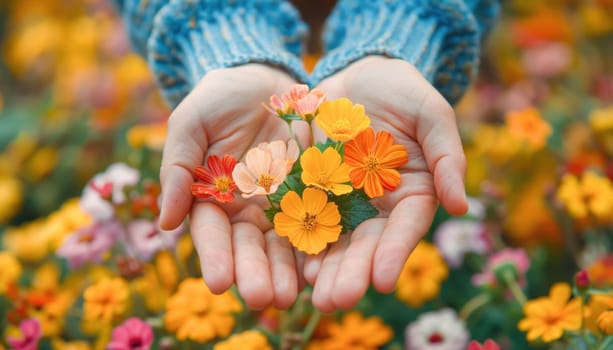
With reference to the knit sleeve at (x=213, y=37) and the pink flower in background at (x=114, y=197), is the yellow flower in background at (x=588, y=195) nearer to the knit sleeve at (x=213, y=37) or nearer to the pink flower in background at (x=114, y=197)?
the knit sleeve at (x=213, y=37)

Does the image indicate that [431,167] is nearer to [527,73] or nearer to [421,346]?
[421,346]

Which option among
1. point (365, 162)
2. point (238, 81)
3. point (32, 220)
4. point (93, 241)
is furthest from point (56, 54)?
point (365, 162)

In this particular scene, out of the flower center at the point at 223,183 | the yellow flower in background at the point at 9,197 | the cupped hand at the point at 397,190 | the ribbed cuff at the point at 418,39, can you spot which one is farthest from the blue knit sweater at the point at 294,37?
the yellow flower in background at the point at 9,197

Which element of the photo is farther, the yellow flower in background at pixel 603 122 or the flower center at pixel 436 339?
the yellow flower in background at pixel 603 122

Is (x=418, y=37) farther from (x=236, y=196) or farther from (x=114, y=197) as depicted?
(x=114, y=197)

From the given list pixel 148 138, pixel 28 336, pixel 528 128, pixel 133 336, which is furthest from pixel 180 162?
pixel 528 128
